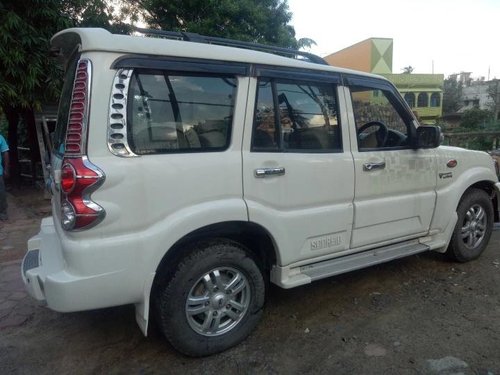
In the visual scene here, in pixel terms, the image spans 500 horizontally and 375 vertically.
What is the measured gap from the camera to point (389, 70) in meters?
16.0

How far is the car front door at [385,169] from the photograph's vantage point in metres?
3.29

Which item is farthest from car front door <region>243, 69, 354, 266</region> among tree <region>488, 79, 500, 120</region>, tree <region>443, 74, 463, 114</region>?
tree <region>443, 74, 463, 114</region>

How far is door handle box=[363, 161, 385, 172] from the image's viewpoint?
3277 mm

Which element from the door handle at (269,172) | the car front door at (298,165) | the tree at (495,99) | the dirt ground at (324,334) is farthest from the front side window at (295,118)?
the tree at (495,99)

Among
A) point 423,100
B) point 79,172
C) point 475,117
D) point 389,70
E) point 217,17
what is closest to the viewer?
point 79,172

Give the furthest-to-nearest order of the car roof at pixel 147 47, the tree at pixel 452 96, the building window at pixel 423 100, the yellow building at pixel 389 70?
1. the tree at pixel 452 96
2. the building window at pixel 423 100
3. the yellow building at pixel 389 70
4. the car roof at pixel 147 47

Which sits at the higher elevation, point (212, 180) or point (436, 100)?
point (436, 100)

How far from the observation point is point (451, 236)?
4109 mm

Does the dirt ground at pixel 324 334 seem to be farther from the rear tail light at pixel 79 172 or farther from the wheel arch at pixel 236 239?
the rear tail light at pixel 79 172

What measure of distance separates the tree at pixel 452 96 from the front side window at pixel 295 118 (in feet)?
171

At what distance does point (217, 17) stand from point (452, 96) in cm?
4915

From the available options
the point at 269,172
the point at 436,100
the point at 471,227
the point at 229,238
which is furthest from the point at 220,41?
the point at 436,100

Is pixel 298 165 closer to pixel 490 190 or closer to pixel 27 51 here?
pixel 490 190

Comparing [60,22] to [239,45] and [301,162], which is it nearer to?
[239,45]
